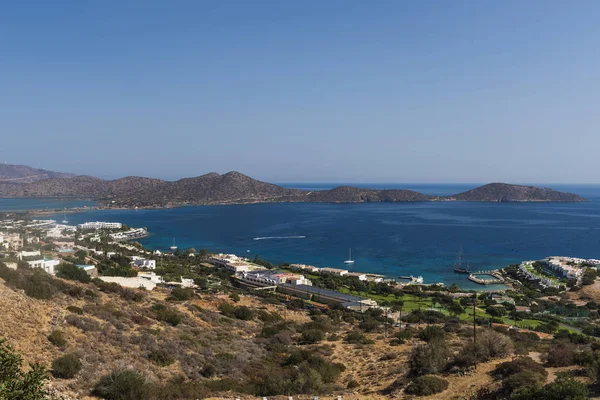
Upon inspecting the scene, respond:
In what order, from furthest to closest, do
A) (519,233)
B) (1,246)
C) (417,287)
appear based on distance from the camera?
(519,233) → (417,287) → (1,246)

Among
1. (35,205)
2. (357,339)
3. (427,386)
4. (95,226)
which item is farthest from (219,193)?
(427,386)

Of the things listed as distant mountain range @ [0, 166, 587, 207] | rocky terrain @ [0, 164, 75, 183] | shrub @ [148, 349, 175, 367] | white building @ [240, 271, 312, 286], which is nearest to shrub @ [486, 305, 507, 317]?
white building @ [240, 271, 312, 286]

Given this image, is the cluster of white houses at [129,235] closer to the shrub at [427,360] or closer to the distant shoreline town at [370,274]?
the distant shoreline town at [370,274]

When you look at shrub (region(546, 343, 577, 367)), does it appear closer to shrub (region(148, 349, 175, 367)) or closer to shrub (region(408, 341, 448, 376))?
shrub (region(408, 341, 448, 376))

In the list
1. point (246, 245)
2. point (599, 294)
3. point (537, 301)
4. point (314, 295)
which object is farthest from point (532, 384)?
point (246, 245)

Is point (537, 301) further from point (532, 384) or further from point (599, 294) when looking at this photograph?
point (532, 384)

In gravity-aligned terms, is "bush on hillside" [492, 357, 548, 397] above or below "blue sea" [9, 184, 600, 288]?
above

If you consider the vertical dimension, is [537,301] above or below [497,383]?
below
